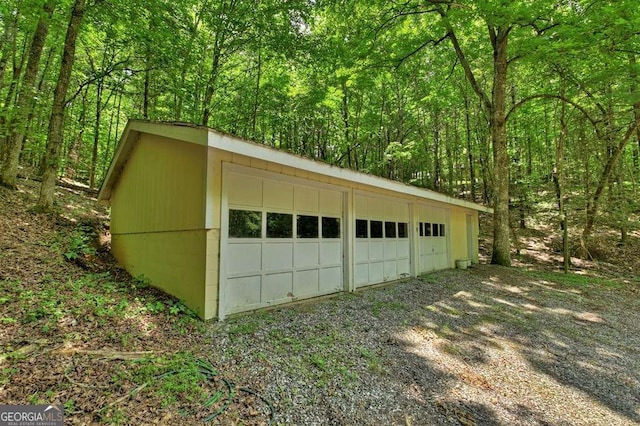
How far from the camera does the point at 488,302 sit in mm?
6363

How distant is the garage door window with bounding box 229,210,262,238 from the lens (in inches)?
180

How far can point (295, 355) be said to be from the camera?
345 centimetres

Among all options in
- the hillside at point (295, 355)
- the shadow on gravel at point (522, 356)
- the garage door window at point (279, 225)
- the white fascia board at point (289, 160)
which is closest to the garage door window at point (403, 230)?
the white fascia board at point (289, 160)

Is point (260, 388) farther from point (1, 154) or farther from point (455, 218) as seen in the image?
point (1, 154)

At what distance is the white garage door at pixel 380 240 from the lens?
702 cm

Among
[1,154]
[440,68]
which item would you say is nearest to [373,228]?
[440,68]

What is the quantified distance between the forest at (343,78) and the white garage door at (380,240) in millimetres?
4320

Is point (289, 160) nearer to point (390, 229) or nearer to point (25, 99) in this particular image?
point (390, 229)

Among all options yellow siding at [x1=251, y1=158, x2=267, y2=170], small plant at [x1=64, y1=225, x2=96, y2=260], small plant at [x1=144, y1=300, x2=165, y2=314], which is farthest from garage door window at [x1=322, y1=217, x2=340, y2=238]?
small plant at [x1=64, y1=225, x2=96, y2=260]

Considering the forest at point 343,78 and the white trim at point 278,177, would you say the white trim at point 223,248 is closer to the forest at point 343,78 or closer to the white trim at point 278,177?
the white trim at point 278,177

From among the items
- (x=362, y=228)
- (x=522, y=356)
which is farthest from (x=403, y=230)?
(x=522, y=356)

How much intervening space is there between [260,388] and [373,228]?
519cm

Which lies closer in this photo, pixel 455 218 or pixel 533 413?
pixel 533 413

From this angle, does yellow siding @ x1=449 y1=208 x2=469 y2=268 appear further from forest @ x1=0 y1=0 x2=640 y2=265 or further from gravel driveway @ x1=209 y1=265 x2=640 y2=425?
gravel driveway @ x1=209 y1=265 x2=640 y2=425
